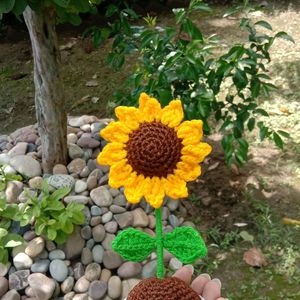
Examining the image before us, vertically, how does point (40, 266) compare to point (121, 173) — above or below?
below

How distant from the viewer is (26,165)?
2.76 m

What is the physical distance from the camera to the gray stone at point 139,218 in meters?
2.59

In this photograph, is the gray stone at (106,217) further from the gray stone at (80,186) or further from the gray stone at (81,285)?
the gray stone at (81,285)

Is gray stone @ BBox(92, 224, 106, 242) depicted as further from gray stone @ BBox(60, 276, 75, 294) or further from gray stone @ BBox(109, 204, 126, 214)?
gray stone @ BBox(60, 276, 75, 294)

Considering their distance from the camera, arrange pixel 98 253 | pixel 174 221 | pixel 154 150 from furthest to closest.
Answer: pixel 174 221
pixel 98 253
pixel 154 150

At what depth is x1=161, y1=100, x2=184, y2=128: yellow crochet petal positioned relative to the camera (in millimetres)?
1254

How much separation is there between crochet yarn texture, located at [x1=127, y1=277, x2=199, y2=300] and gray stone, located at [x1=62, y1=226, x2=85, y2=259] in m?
1.18

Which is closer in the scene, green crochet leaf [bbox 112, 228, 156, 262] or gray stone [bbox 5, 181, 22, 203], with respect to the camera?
green crochet leaf [bbox 112, 228, 156, 262]

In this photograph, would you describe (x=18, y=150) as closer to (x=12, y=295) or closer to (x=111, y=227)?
(x=111, y=227)

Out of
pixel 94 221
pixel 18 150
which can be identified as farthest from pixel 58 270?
pixel 18 150

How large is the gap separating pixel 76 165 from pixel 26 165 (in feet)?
0.89

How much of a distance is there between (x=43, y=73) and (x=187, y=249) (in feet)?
4.90

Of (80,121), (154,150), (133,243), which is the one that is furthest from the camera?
(80,121)

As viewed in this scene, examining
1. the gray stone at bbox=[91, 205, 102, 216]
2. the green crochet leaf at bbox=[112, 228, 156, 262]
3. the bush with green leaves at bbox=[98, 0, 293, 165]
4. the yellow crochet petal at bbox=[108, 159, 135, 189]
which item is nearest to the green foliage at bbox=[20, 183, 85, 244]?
the gray stone at bbox=[91, 205, 102, 216]
